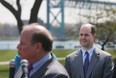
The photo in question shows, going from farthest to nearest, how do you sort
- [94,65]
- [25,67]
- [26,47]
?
[94,65] → [26,47] → [25,67]

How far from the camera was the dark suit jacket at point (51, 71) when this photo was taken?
3.15m

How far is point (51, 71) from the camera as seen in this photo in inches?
125

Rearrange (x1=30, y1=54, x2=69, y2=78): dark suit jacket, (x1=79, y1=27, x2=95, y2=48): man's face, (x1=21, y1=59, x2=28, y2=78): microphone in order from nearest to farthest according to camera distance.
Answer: (x1=21, y1=59, x2=28, y2=78): microphone → (x1=30, y1=54, x2=69, y2=78): dark suit jacket → (x1=79, y1=27, x2=95, y2=48): man's face

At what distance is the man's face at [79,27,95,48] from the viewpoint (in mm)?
6020

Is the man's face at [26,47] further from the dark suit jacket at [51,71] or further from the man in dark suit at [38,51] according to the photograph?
the dark suit jacket at [51,71]

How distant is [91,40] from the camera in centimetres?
609

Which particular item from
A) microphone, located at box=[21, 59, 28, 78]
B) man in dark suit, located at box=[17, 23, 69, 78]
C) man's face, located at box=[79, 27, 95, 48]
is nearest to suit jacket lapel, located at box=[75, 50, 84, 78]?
man's face, located at box=[79, 27, 95, 48]

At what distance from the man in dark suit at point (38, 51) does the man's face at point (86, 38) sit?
8.96 feet

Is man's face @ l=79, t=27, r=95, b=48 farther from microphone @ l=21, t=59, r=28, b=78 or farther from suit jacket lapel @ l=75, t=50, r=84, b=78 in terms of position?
microphone @ l=21, t=59, r=28, b=78

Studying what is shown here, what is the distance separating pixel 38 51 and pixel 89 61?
10.1 ft

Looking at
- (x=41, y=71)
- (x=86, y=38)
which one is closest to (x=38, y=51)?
(x=41, y=71)

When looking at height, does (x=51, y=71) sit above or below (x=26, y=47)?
below

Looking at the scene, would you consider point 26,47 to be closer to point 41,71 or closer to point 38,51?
point 38,51

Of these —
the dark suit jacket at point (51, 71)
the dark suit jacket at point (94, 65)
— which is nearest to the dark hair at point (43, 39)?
the dark suit jacket at point (51, 71)
